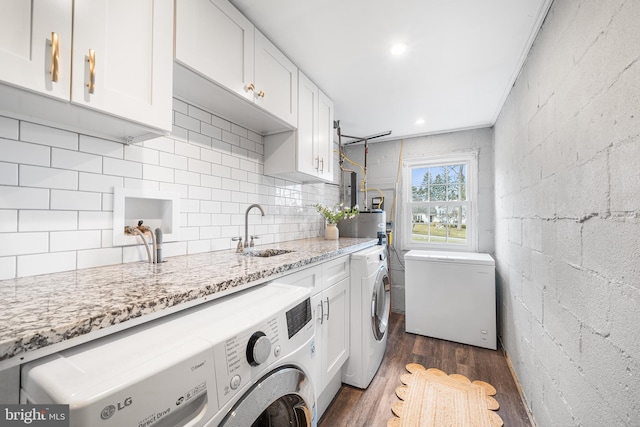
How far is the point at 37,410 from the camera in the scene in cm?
44

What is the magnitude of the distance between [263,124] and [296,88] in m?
0.36

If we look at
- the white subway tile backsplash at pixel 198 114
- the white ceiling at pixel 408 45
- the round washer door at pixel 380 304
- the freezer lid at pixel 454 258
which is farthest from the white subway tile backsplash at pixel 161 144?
the freezer lid at pixel 454 258

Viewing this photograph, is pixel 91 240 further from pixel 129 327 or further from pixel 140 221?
pixel 129 327

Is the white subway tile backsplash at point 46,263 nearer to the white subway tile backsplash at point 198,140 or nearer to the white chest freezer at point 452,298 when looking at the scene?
the white subway tile backsplash at point 198,140

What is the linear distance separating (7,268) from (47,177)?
347 millimetres

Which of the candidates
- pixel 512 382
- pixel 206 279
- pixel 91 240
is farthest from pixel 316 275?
pixel 512 382

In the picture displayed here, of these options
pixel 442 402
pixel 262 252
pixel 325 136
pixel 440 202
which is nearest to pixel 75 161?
pixel 262 252

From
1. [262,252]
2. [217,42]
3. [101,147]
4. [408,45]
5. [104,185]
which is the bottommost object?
[262,252]

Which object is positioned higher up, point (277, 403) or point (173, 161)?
point (173, 161)

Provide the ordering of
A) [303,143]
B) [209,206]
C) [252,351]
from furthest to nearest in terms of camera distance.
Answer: [303,143]
[209,206]
[252,351]

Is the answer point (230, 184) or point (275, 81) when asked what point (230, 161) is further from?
point (275, 81)

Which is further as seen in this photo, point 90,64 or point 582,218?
point 582,218

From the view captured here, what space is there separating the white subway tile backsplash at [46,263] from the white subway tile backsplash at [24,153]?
1.14 feet

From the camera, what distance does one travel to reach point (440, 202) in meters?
3.46
